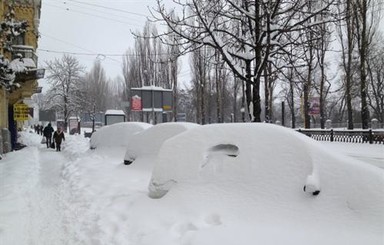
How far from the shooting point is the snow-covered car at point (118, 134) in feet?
51.1

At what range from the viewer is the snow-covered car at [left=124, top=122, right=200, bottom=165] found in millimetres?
10234

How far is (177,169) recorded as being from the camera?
6402 mm

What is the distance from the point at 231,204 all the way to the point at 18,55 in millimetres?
15625

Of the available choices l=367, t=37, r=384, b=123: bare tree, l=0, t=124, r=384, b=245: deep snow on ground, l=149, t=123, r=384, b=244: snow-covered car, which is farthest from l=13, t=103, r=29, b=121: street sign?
l=367, t=37, r=384, b=123: bare tree

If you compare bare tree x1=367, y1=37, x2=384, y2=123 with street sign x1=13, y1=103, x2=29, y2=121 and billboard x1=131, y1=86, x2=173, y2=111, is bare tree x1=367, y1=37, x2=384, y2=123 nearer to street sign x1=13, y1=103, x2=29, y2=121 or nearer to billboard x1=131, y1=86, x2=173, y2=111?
billboard x1=131, y1=86, x2=173, y2=111

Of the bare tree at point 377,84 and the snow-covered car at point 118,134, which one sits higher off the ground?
the bare tree at point 377,84

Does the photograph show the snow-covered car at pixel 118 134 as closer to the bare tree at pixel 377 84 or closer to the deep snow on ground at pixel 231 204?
the deep snow on ground at pixel 231 204

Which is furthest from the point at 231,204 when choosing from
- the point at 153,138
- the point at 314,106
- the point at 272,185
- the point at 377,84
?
the point at 377,84

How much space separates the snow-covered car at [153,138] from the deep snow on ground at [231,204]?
2642 millimetres

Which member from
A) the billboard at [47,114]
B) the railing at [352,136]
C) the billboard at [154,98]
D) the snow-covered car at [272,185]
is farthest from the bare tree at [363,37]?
the billboard at [47,114]

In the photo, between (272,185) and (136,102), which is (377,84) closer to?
(136,102)

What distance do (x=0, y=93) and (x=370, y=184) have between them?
61.4ft

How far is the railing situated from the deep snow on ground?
1883cm

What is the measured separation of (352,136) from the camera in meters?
24.6
